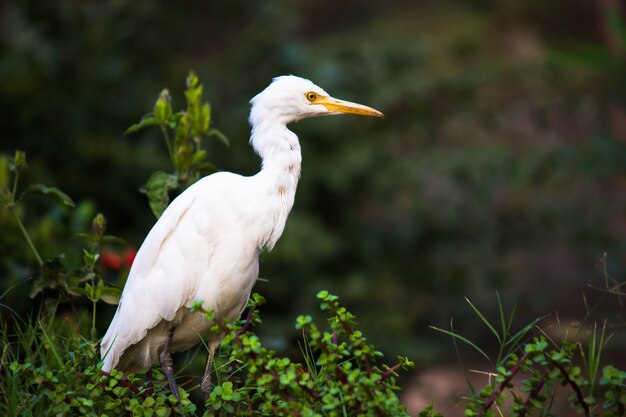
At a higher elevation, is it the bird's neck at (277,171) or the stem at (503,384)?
the bird's neck at (277,171)

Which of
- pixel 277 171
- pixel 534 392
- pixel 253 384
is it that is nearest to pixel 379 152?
pixel 277 171

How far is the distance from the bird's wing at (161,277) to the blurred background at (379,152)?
3.06 meters

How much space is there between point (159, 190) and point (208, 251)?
1.15 feet

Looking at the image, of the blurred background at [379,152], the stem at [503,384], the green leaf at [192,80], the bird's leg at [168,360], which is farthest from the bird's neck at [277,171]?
the blurred background at [379,152]

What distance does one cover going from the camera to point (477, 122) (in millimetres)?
7832

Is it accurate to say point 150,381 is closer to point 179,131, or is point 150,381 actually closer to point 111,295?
point 111,295

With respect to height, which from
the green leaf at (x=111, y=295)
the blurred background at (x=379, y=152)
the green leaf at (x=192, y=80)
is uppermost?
the green leaf at (x=192, y=80)

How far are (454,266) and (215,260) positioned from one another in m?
5.25

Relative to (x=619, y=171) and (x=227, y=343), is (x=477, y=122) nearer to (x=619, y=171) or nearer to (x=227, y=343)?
(x=619, y=171)

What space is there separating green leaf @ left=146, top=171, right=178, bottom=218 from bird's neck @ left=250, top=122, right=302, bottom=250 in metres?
0.36

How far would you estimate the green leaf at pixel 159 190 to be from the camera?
298 cm

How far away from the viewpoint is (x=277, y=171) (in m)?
2.84

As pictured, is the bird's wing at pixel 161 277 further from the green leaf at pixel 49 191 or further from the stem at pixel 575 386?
the stem at pixel 575 386

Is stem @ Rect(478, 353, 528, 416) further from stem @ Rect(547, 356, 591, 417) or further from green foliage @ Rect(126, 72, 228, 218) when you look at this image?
green foliage @ Rect(126, 72, 228, 218)
